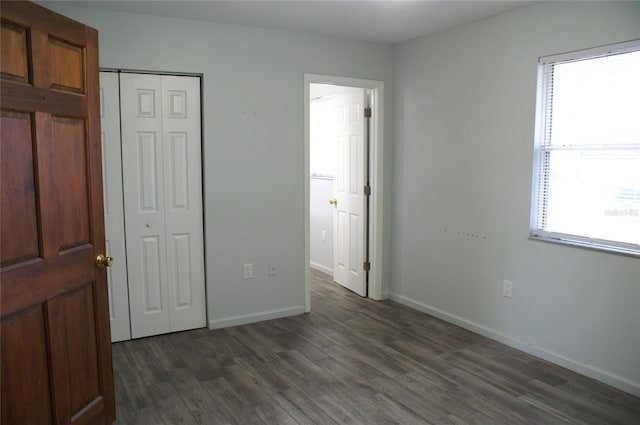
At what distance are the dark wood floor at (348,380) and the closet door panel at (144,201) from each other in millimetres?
246

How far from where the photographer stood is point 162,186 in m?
3.76

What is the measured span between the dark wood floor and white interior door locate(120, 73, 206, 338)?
10.9 inches

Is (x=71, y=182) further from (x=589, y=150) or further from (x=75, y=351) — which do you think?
(x=589, y=150)

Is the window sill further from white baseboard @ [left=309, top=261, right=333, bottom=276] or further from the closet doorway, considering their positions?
white baseboard @ [left=309, top=261, right=333, bottom=276]

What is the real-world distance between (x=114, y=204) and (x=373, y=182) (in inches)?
92.2

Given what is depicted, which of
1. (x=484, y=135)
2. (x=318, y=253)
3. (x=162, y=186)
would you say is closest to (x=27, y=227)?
(x=162, y=186)

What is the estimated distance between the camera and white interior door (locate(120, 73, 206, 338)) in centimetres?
364

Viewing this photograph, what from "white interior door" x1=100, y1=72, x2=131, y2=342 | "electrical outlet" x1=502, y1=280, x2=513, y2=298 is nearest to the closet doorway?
"white interior door" x1=100, y1=72, x2=131, y2=342

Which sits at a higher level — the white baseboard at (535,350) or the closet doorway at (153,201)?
the closet doorway at (153,201)

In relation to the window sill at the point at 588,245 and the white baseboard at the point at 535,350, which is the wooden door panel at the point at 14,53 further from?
the white baseboard at the point at 535,350

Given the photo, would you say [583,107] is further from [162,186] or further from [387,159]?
[162,186]

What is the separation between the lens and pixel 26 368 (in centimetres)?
195

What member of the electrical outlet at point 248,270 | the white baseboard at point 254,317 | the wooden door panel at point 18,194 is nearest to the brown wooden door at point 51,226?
the wooden door panel at point 18,194

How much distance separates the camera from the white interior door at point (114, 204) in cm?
352
